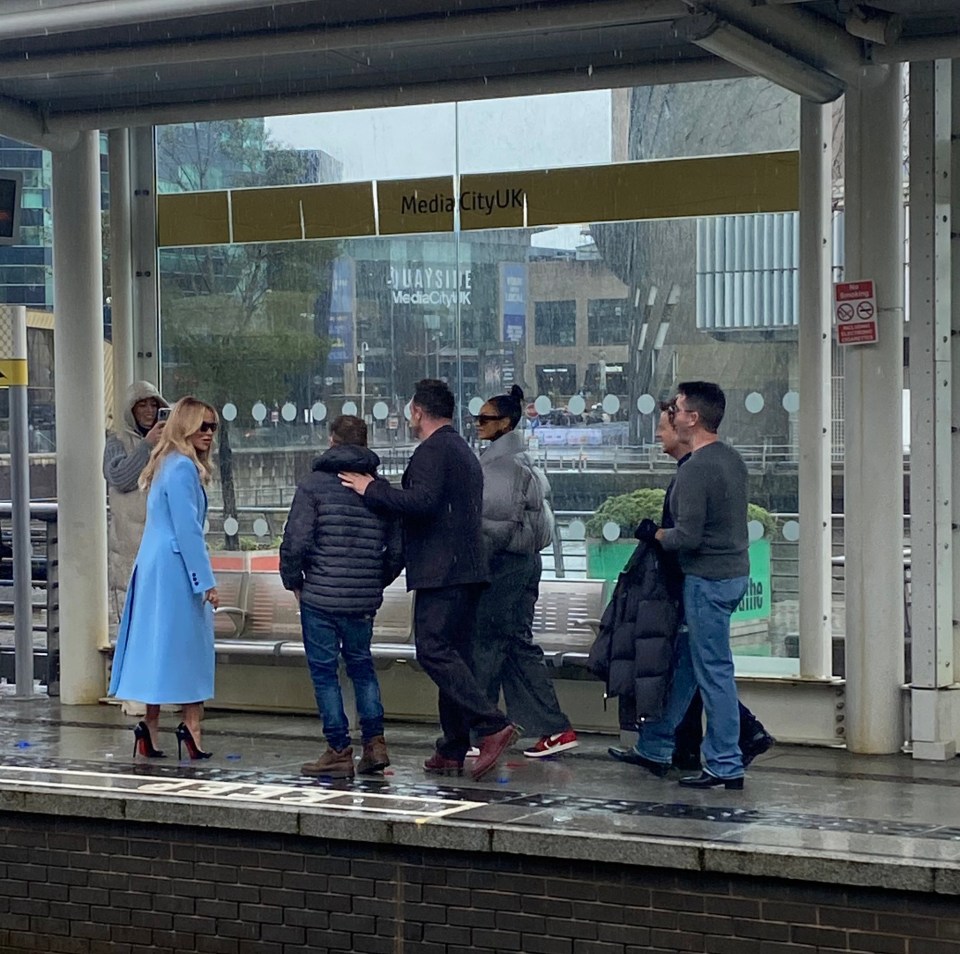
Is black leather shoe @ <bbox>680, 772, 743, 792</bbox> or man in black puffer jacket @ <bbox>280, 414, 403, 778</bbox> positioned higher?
man in black puffer jacket @ <bbox>280, 414, 403, 778</bbox>

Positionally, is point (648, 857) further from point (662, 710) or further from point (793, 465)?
point (793, 465)

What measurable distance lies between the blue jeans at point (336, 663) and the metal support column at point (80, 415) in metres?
2.79

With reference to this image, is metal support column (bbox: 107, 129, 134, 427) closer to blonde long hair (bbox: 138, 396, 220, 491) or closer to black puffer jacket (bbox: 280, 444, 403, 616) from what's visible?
blonde long hair (bbox: 138, 396, 220, 491)

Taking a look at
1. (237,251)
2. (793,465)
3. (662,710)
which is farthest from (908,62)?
(237,251)

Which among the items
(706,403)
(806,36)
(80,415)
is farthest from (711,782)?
(80,415)

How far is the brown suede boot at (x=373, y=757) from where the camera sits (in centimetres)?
823

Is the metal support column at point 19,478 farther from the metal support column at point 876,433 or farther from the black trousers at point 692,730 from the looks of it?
the metal support column at point 876,433

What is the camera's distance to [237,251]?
10.4 meters

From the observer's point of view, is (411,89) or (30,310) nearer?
(411,89)

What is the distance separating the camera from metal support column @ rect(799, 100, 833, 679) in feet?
29.4

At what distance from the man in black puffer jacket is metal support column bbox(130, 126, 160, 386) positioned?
2.71m

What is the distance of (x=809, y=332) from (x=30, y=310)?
6.31 m

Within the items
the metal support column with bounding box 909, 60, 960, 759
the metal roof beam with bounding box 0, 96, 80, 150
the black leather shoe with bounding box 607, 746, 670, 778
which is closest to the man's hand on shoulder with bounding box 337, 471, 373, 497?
the black leather shoe with bounding box 607, 746, 670, 778

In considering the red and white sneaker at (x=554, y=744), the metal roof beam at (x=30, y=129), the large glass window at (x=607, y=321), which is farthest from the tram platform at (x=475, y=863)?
the metal roof beam at (x=30, y=129)
